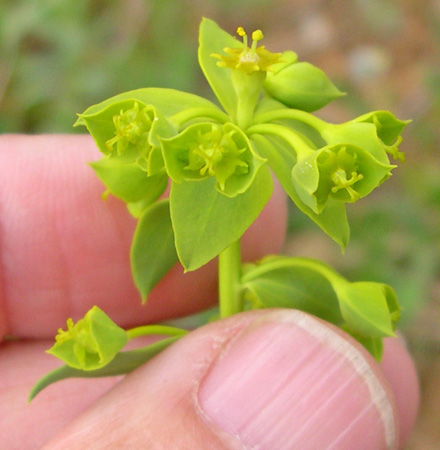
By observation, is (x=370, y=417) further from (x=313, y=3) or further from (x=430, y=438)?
(x=313, y=3)

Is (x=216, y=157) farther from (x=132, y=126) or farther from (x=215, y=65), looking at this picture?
(x=215, y=65)

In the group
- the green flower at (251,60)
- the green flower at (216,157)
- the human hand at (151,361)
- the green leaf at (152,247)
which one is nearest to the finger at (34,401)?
the human hand at (151,361)

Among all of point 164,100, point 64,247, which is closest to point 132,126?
point 164,100

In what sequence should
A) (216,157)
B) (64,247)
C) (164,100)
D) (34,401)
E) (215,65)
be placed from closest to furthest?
(216,157)
(164,100)
(215,65)
(34,401)
(64,247)

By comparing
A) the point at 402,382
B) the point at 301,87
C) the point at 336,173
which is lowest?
the point at 402,382

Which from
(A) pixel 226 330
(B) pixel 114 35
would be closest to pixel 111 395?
(A) pixel 226 330

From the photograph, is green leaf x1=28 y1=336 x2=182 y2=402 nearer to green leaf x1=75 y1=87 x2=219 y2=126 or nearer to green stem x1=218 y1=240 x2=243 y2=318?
green stem x1=218 y1=240 x2=243 y2=318

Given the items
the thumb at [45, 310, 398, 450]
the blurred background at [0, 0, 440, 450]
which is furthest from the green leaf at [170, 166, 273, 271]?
the blurred background at [0, 0, 440, 450]
